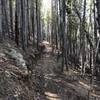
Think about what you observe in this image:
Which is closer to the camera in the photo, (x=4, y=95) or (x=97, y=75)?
(x=4, y=95)

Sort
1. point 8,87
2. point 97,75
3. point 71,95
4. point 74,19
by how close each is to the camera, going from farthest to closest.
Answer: point 74,19 < point 97,75 < point 71,95 < point 8,87

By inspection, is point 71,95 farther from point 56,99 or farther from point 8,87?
point 8,87

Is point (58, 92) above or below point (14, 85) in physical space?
below

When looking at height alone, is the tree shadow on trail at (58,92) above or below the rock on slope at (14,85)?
below

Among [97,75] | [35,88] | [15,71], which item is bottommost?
[97,75]

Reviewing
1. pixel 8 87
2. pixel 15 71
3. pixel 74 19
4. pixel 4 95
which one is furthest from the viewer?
pixel 74 19

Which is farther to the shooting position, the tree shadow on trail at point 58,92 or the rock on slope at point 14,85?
the tree shadow on trail at point 58,92

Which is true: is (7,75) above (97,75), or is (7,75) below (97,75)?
above

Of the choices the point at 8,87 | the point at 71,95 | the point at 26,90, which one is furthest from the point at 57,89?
the point at 8,87

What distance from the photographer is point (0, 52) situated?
1219cm

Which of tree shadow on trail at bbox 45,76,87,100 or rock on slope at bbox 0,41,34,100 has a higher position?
rock on slope at bbox 0,41,34,100

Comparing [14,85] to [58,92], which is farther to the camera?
Result: [58,92]

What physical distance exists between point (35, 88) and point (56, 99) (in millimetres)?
1009

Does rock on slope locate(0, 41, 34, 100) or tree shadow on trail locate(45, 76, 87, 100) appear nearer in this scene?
rock on slope locate(0, 41, 34, 100)
